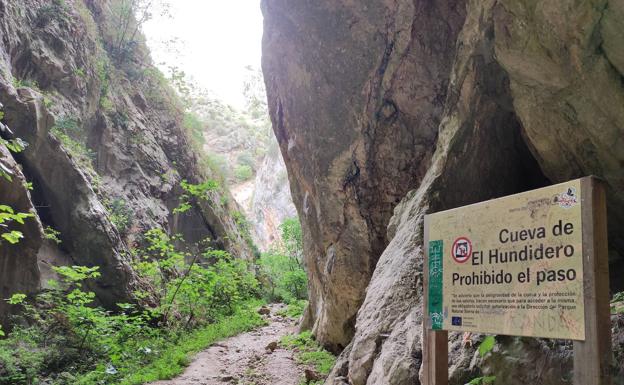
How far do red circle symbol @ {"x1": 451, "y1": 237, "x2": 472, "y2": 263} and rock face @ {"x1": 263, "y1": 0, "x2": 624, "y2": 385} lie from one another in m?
0.83

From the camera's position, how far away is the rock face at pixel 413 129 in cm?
403

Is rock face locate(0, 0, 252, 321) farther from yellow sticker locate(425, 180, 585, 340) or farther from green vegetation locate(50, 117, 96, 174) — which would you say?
yellow sticker locate(425, 180, 585, 340)

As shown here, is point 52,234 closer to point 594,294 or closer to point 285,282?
point 594,294

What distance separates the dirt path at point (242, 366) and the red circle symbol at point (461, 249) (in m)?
5.82

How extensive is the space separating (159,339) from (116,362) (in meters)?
1.83

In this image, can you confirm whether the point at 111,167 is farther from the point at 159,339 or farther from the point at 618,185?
the point at 618,185

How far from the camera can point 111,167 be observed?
14414 mm

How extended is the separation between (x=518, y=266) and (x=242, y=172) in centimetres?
4885

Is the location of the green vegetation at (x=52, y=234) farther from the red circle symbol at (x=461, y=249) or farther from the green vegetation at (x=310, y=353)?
the red circle symbol at (x=461, y=249)

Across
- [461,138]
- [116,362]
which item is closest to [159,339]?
[116,362]

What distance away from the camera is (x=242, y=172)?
5075cm

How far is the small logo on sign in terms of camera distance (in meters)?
2.74

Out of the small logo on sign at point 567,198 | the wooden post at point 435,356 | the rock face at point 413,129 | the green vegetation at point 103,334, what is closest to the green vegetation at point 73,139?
the green vegetation at point 103,334

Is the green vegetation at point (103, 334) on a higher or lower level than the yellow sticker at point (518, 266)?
lower
